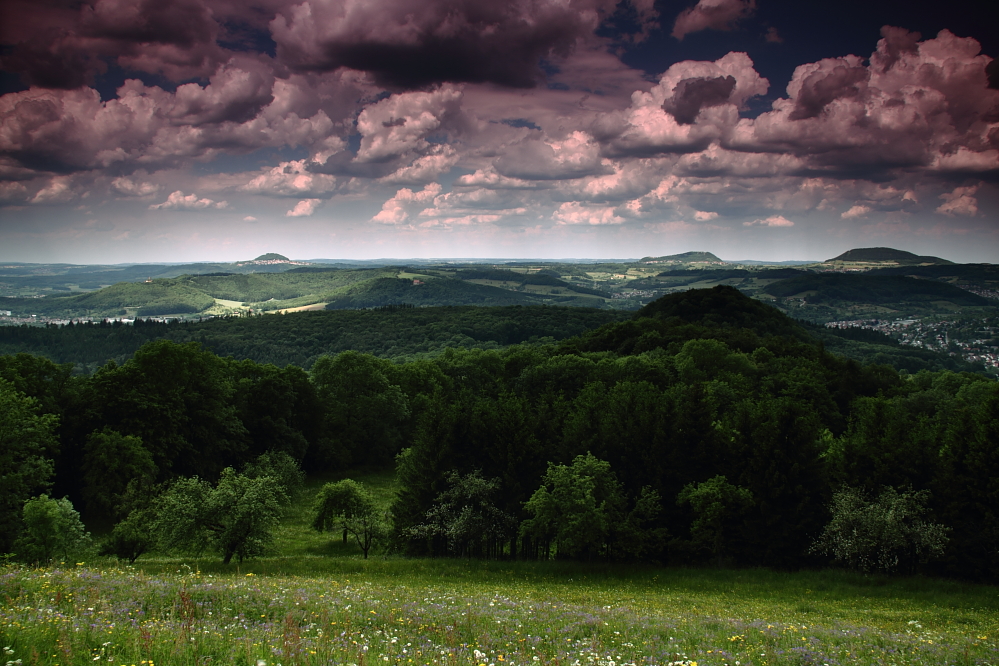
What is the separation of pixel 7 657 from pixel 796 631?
20537 mm

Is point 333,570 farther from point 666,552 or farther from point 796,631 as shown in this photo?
point 796,631

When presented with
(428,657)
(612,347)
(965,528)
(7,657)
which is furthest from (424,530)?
(612,347)

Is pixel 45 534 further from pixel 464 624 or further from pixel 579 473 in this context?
pixel 579 473

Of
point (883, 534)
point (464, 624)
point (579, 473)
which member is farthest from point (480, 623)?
point (883, 534)

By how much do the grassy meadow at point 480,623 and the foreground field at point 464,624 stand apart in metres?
0.06

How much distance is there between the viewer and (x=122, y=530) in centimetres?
3488

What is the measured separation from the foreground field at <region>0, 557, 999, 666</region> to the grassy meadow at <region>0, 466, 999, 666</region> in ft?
0.21

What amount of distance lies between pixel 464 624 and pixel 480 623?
0.70 metres

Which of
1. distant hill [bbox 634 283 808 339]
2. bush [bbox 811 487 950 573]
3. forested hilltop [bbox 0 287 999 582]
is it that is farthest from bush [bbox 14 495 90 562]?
distant hill [bbox 634 283 808 339]

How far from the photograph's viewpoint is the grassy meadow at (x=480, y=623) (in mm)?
11172

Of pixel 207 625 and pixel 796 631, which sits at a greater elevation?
pixel 207 625

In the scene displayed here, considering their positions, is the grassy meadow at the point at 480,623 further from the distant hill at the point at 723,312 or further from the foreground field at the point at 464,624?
the distant hill at the point at 723,312

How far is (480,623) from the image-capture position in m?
16.7

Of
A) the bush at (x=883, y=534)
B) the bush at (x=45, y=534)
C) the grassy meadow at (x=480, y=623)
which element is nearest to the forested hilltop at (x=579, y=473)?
the bush at (x=883, y=534)
